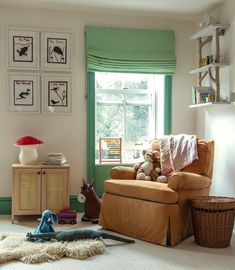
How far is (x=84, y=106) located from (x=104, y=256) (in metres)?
2.07

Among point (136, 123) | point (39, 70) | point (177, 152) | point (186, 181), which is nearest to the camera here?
point (186, 181)

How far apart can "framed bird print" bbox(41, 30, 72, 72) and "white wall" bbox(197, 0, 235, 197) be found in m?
1.68

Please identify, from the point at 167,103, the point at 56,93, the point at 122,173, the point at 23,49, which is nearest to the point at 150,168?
the point at 122,173

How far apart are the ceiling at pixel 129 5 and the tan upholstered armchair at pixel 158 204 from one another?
5.06 ft

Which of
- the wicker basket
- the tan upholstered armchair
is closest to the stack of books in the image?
the tan upholstered armchair

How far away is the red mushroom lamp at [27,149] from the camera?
412cm

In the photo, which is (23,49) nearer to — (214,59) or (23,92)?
(23,92)

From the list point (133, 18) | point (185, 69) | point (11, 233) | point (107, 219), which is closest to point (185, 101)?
point (185, 69)

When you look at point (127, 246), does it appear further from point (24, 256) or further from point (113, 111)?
point (113, 111)

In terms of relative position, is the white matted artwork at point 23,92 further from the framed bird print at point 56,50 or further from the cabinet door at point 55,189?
the cabinet door at point 55,189

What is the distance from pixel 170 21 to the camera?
4.70m

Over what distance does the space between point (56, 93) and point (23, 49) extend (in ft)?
1.97

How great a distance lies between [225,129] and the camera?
13.1ft

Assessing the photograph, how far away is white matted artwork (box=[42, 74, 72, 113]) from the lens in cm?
441
